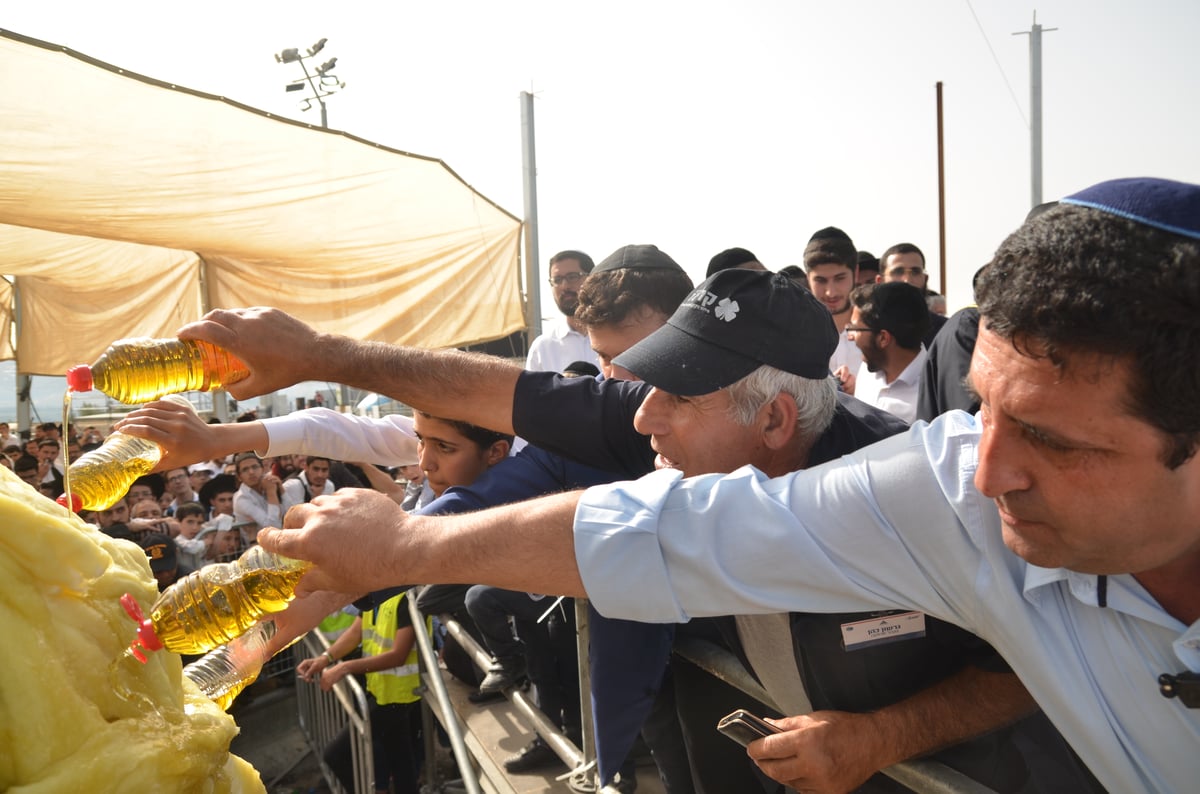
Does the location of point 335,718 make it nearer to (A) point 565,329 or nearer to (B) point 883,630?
(A) point 565,329

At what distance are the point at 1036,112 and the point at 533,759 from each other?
1267cm

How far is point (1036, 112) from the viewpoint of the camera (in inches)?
477

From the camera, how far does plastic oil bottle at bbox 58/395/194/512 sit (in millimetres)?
2002

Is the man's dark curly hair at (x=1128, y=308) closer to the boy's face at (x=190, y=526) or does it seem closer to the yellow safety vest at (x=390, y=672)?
the yellow safety vest at (x=390, y=672)

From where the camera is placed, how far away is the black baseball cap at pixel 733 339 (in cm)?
203

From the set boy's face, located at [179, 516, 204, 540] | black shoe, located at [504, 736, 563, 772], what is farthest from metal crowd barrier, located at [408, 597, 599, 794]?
boy's face, located at [179, 516, 204, 540]

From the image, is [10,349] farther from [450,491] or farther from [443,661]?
[450,491]

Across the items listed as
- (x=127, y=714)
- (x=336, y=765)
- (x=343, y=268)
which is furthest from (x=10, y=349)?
(x=127, y=714)

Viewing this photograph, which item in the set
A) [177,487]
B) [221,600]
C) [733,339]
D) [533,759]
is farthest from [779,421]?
[177,487]

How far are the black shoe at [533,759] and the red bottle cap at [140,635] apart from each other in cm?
247

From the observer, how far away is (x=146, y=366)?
80.1 inches

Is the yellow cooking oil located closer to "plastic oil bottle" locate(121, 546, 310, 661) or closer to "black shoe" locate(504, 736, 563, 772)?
"plastic oil bottle" locate(121, 546, 310, 661)

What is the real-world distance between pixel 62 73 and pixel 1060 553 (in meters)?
5.87

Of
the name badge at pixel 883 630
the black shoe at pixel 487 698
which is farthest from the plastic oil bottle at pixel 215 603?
the black shoe at pixel 487 698
